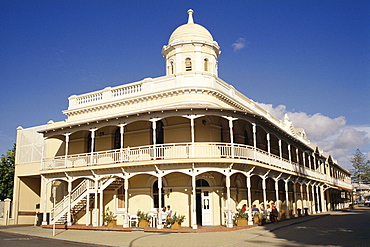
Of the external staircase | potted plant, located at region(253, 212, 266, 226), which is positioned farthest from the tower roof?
potted plant, located at region(253, 212, 266, 226)

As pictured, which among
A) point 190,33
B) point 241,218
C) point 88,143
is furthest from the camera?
point 88,143

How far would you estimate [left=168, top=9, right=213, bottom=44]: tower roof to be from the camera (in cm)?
2706

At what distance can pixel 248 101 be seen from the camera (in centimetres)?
2945

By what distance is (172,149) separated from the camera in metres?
20.7

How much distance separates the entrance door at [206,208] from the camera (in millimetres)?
22441

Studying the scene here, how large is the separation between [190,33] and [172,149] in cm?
1019

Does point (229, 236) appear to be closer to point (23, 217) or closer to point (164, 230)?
point (164, 230)

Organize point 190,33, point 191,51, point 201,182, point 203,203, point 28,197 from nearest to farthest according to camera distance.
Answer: point 203,203 → point 201,182 → point 191,51 → point 190,33 → point 28,197

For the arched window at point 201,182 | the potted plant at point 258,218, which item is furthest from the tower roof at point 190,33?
the potted plant at point 258,218

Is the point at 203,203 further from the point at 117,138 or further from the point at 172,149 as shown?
the point at 117,138

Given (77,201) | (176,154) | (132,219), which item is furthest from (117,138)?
(176,154)

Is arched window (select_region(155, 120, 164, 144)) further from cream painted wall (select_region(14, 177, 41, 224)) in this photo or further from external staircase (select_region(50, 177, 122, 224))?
cream painted wall (select_region(14, 177, 41, 224))

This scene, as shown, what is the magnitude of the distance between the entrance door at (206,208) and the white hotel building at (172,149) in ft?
0.19

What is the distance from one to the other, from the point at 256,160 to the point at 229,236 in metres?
6.48
